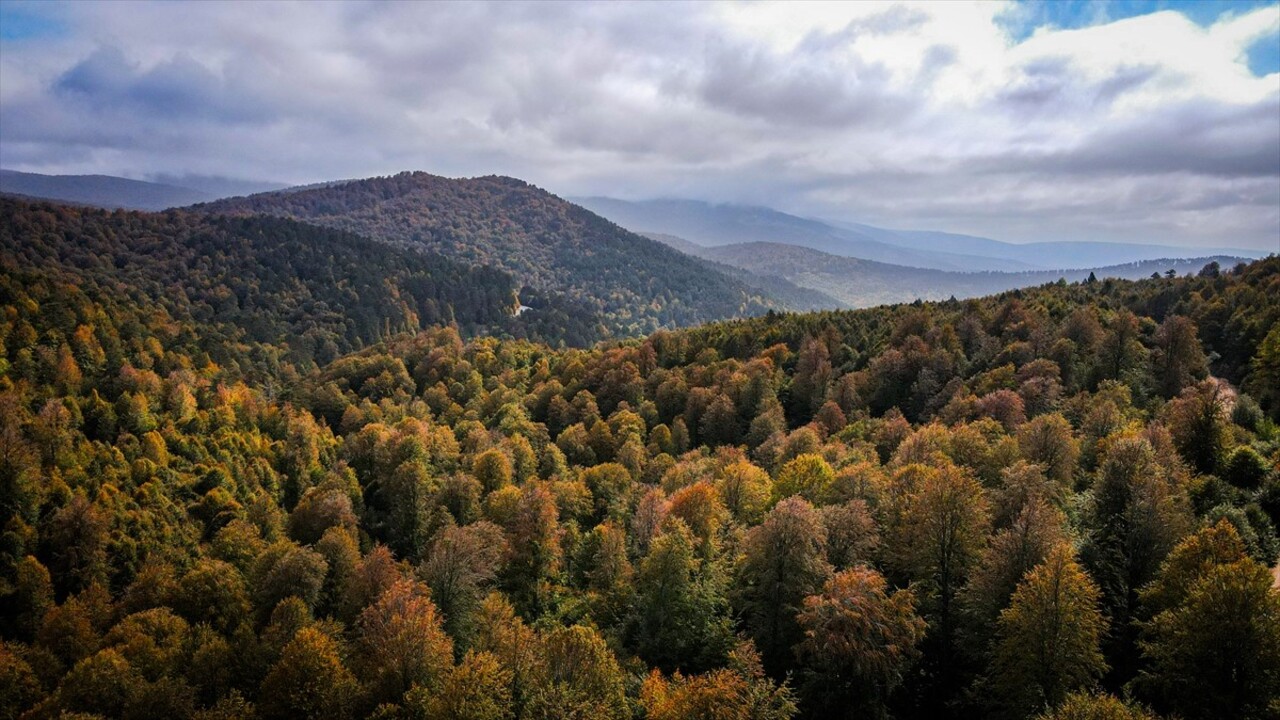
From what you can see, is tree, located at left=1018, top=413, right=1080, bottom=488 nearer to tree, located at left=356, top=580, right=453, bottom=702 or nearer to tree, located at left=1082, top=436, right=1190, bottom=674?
tree, located at left=1082, top=436, right=1190, bottom=674

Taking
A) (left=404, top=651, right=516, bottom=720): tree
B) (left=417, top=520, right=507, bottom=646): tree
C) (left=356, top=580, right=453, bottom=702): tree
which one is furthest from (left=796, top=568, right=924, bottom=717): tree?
(left=417, top=520, right=507, bottom=646): tree

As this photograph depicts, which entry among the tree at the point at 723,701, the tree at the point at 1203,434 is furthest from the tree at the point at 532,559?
the tree at the point at 1203,434

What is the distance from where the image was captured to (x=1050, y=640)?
32.5m

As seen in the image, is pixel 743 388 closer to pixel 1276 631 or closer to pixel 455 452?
pixel 455 452

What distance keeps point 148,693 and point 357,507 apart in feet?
143

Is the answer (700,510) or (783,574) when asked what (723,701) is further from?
(700,510)

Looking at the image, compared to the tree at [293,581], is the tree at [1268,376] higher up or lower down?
higher up

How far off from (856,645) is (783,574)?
8.61 m

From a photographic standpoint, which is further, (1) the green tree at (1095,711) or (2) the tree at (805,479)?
(2) the tree at (805,479)

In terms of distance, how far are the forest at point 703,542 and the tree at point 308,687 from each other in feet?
0.59

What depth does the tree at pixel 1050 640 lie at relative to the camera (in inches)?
1280

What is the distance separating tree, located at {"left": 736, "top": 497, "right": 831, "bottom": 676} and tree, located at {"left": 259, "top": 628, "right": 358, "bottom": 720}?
86.4 ft

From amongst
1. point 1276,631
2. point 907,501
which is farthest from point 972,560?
point 1276,631

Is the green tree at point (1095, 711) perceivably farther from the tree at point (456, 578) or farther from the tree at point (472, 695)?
the tree at point (456, 578)
